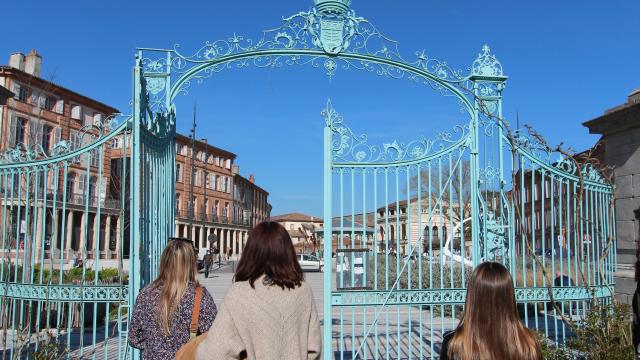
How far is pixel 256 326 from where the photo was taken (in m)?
2.91

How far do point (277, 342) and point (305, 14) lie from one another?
4.86 meters

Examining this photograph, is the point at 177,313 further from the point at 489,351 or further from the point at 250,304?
the point at 489,351

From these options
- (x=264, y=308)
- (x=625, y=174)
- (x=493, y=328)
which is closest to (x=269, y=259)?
(x=264, y=308)

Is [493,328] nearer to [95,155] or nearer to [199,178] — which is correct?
[95,155]

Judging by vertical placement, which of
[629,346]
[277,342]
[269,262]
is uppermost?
[269,262]

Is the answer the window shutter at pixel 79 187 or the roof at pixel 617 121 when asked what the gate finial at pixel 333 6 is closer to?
the roof at pixel 617 121

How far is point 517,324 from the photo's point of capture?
2740 millimetres

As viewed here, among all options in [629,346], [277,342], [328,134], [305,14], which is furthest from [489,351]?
[305,14]

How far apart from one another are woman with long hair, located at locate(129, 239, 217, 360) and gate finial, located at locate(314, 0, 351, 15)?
406 centimetres

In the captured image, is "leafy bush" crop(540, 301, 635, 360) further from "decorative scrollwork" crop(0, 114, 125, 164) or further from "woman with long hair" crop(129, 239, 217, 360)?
"decorative scrollwork" crop(0, 114, 125, 164)

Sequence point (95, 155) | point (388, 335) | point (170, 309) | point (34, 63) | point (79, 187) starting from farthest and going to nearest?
point (79, 187)
point (34, 63)
point (95, 155)
point (388, 335)
point (170, 309)

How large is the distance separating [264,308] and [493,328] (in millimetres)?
1125

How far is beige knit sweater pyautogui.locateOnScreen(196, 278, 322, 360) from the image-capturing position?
113 inches

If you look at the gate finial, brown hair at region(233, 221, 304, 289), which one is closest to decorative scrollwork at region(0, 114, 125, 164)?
the gate finial
